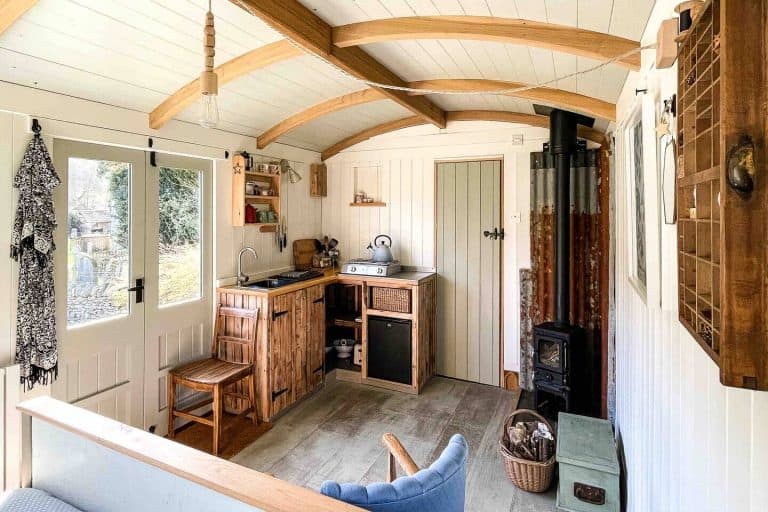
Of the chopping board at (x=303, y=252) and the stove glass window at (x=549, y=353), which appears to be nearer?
the stove glass window at (x=549, y=353)

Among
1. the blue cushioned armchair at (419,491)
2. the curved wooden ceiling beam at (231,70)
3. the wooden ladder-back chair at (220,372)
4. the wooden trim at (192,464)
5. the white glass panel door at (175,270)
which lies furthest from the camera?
the white glass panel door at (175,270)

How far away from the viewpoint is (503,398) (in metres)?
3.89

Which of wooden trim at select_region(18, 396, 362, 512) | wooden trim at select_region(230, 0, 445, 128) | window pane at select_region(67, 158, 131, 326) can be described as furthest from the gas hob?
wooden trim at select_region(18, 396, 362, 512)

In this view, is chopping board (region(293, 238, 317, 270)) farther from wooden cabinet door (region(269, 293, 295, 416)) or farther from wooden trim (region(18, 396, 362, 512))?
wooden trim (region(18, 396, 362, 512))

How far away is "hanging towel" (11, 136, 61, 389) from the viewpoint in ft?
7.57

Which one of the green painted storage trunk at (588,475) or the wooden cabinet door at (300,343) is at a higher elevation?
the wooden cabinet door at (300,343)

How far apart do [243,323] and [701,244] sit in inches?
126

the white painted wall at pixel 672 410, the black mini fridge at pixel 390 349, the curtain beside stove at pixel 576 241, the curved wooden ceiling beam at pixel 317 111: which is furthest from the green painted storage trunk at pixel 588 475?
the curved wooden ceiling beam at pixel 317 111

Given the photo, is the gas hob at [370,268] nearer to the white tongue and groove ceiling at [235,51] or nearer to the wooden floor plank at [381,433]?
the wooden floor plank at [381,433]

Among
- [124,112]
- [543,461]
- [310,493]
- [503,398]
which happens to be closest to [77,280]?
[124,112]

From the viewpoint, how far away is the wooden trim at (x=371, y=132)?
4266 mm

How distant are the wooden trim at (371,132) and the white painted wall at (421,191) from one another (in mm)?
76

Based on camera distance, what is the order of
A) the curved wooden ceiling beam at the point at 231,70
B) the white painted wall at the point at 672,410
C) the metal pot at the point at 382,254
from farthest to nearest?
the metal pot at the point at 382,254
the curved wooden ceiling beam at the point at 231,70
the white painted wall at the point at 672,410

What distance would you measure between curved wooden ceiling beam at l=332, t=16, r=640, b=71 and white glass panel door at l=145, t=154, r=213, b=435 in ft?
6.18
